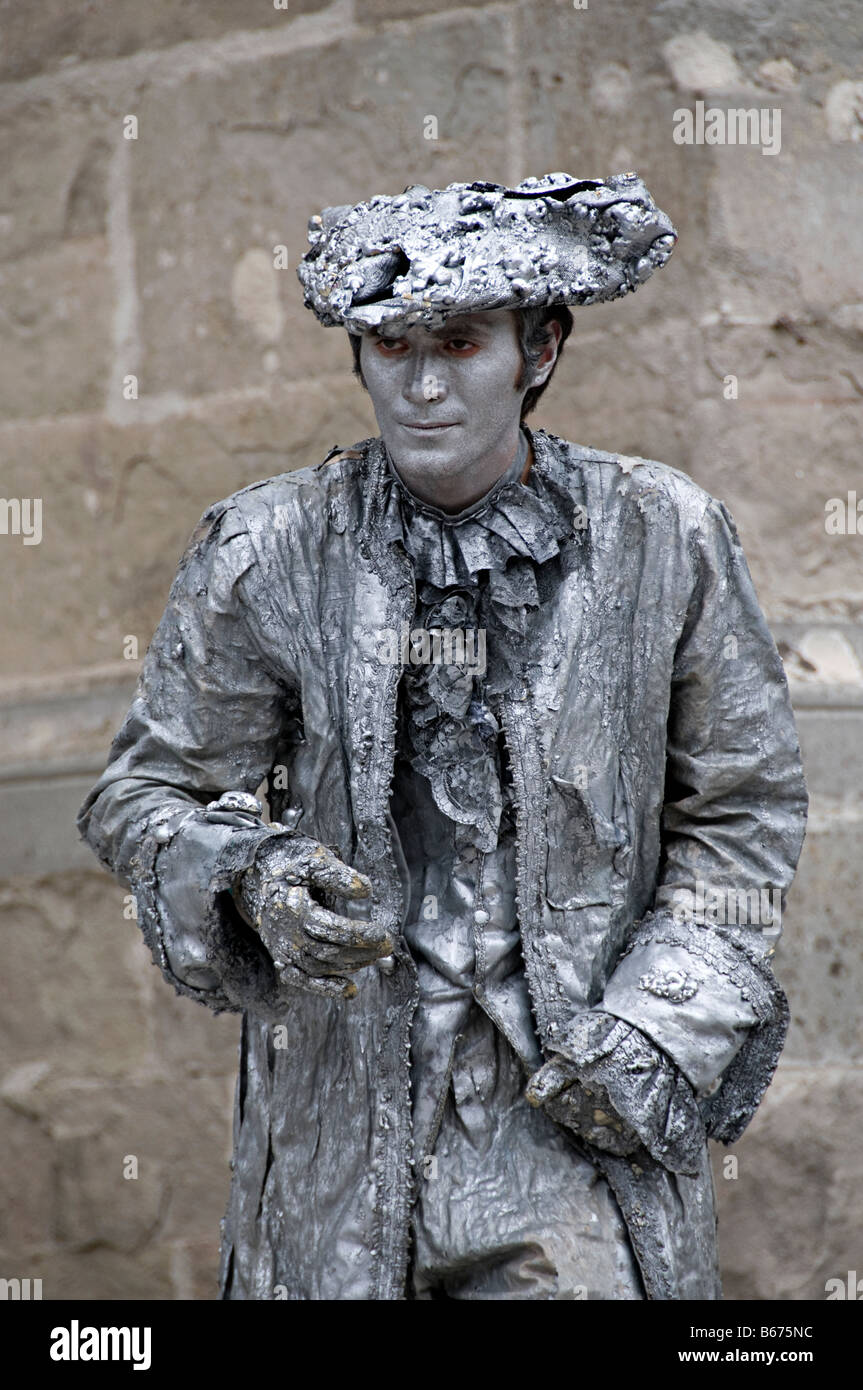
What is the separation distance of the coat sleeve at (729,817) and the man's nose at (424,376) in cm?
40

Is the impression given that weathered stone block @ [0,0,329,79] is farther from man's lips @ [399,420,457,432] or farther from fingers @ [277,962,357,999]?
fingers @ [277,962,357,999]

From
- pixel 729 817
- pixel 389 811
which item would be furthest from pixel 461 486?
pixel 729 817

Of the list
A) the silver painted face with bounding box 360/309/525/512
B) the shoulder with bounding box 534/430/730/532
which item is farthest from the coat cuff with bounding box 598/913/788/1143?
the silver painted face with bounding box 360/309/525/512

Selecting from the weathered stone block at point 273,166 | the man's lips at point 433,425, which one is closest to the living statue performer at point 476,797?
the man's lips at point 433,425

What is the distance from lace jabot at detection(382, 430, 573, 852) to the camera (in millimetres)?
2711

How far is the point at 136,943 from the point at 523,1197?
1.61 metres

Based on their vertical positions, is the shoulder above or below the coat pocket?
above

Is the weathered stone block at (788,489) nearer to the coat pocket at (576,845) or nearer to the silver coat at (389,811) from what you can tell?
the silver coat at (389,811)

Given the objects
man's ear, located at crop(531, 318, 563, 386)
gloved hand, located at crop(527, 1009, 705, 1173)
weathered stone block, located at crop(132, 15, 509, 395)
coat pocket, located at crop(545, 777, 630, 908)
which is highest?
weathered stone block, located at crop(132, 15, 509, 395)

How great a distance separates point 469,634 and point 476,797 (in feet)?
0.66

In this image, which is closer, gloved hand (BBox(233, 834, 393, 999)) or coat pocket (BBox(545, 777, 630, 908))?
gloved hand (BBox(233, 834, 393, 999))

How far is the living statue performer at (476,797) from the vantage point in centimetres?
260
